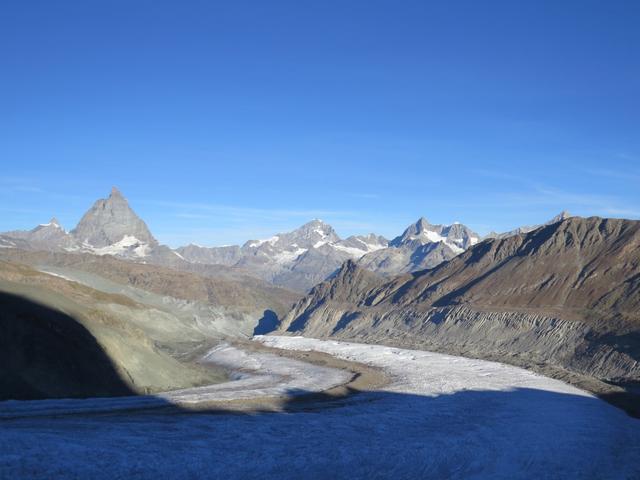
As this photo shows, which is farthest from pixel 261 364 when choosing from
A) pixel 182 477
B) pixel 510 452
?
pixel 182 477

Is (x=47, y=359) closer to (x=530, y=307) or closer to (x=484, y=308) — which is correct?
(x=530, y=307)

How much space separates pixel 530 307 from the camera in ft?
323

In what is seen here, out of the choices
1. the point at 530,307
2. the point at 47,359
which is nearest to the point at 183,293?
the point at 530,307

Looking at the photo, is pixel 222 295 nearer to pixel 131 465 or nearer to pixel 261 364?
pixel 261 364

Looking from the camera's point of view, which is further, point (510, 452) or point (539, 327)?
point (539, 327)

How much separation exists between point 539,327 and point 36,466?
78.6 meters

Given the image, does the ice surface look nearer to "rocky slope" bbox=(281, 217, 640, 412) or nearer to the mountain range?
the mountain range

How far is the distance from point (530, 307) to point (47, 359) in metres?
76.6

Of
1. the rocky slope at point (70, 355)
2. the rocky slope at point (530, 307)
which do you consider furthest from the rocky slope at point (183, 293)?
the rocky slope at point (70, 355)

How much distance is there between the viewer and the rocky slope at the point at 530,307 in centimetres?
7462

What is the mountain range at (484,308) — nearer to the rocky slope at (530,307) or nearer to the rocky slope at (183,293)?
the rocky slope at (530,307)

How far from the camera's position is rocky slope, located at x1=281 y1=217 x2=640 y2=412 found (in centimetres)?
7462

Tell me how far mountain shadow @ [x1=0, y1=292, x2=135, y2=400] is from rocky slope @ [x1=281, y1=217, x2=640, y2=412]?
4336 centimetres

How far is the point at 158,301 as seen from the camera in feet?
475
